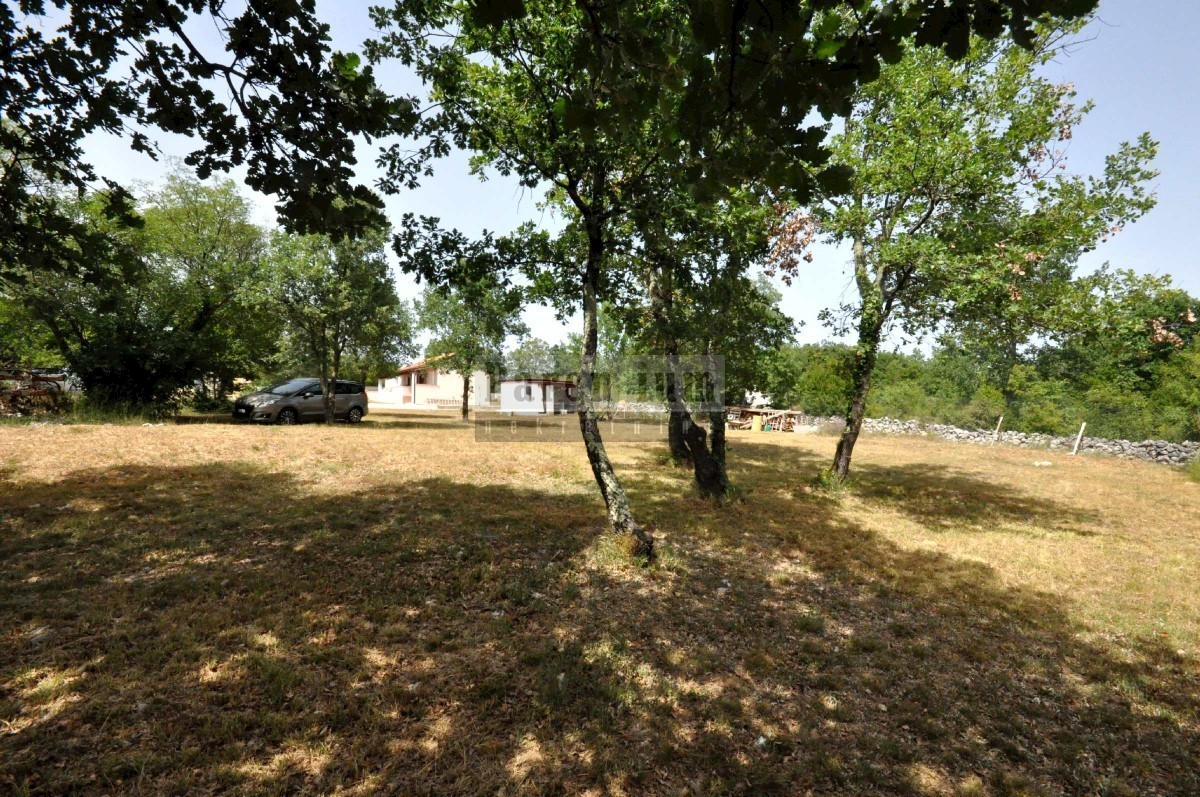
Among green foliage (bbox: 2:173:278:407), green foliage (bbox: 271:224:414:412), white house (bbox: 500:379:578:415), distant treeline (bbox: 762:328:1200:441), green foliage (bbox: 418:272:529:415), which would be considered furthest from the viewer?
white house (bbox: 500:379:578:415)

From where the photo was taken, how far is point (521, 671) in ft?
11.9

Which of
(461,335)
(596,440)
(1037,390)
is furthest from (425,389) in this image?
(1037,390)

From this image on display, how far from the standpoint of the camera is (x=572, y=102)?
286 cm

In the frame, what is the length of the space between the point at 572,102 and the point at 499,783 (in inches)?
162

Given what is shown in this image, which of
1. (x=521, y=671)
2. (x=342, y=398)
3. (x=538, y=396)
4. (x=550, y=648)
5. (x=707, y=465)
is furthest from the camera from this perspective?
(x=538, y=396)

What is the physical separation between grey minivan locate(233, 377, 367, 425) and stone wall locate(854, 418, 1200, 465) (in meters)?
30.4

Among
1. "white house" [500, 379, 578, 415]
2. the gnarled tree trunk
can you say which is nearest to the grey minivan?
"white house" [500, 379, 578, 415]

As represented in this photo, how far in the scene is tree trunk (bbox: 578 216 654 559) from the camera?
6.10 meters

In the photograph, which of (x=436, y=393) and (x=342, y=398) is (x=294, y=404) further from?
(x=436, y=393)

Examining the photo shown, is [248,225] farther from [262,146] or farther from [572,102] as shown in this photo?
[572,102]

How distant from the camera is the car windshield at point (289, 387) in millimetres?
17844

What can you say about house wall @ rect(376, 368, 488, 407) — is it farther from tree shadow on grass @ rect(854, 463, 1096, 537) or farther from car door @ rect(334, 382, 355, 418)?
tree shadow on grass @ rect(854, 463, 1096, 537)

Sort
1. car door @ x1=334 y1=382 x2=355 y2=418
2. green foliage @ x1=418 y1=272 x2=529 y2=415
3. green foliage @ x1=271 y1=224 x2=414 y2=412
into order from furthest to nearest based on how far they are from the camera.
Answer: green foliage @ x1=418 y1=272 x2=529 y2=415 → car door @ x1=334 y1=382 x2=355 y2=418 → green foliage @ x1=271 y1=224 x2=414 y2=412

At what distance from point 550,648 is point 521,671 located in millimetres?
389
